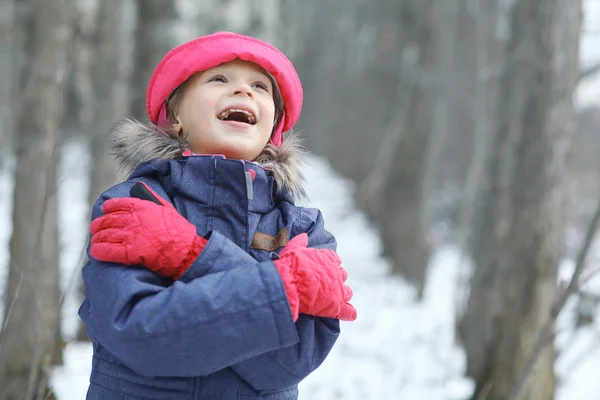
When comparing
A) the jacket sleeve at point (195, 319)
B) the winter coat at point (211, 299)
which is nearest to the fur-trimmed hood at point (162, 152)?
the winter coat at point (211, 299)

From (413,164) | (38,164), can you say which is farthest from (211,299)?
(413,164)

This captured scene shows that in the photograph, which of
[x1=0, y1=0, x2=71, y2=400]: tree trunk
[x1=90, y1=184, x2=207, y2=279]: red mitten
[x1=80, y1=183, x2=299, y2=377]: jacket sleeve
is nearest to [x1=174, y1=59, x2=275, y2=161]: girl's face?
[x1=90, y1=184, x2=207, y2=279]: red mitten

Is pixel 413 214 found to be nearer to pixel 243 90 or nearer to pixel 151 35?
pixel 151 35

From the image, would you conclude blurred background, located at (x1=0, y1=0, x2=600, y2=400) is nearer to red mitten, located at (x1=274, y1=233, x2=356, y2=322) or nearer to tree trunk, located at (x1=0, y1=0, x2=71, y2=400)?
tree trunk, located at (x1=0, y1=0, x2=71, y2=400)

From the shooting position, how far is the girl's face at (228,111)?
5.14 feet

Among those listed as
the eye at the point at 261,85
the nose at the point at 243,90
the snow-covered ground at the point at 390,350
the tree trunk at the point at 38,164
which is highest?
the eye at the point at 261,85

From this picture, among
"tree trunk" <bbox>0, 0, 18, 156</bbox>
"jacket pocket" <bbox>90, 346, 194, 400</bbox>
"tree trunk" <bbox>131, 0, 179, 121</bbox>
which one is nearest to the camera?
"jacket pocket" <bbox>90, 346, 194, 400</bbox>

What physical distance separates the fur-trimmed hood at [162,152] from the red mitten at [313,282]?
260mm

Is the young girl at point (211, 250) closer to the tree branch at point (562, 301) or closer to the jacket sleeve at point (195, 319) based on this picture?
the jacket sleeve at point (195, 319)

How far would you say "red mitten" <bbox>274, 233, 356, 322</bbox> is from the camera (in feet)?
4.31

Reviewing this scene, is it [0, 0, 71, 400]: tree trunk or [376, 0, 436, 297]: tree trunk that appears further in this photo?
[376, 0, 436, 297]: tree trunk

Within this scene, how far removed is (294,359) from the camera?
1386 mm

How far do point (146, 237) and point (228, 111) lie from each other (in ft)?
1.38

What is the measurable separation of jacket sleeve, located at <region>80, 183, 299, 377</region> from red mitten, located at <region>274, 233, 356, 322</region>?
0.03 m
